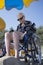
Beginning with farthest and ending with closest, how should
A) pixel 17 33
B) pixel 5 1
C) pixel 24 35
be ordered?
pixel 5 1 < pixel 24 35 < pixel 17 33

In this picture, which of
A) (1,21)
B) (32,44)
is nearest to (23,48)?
(32,44)

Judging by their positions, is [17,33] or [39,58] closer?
[17,33]

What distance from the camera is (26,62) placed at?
341 cm

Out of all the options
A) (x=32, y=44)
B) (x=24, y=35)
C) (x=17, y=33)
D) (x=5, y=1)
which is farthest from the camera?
(x=5, y=1)

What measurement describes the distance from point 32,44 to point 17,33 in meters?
0.62

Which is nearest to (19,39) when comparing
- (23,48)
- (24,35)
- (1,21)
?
(24,35)

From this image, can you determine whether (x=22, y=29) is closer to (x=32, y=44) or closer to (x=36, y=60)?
(x=32, y=44)

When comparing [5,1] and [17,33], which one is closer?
[17,33]

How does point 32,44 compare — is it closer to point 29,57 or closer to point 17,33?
point 29,57

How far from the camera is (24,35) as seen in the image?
3.34 meters

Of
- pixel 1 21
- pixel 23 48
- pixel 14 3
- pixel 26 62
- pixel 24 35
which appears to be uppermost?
pixel 14 3

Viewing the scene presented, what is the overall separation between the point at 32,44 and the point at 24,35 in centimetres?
37

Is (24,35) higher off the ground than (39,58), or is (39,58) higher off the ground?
(24,35)

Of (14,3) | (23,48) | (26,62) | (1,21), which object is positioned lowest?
(26,62)
